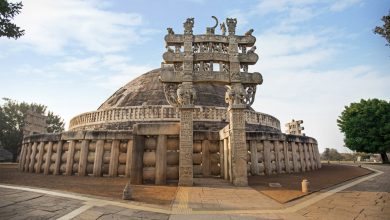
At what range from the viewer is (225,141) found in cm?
988

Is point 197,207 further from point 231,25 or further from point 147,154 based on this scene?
point 231,25

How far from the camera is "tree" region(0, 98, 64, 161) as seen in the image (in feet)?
113

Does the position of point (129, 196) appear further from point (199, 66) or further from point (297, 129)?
point (297, 129)

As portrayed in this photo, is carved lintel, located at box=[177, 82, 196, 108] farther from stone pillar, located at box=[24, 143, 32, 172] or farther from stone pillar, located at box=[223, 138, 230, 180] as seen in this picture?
stone pillar, located at box=[24, 143, 32, 172]

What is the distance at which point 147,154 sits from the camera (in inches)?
349

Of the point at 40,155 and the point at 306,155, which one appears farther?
the point at 306,155

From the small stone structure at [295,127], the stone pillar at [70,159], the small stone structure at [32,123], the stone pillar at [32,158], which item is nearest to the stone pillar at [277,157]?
the stone pillar at [70,159]

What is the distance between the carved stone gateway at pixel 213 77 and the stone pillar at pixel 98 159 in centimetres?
400

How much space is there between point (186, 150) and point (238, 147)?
1958mm

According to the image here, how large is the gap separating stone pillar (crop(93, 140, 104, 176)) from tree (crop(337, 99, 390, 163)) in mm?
29347

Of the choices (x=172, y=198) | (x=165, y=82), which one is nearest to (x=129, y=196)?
(x=172, y=198)

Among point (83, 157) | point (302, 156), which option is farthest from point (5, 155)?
point (302, 156)

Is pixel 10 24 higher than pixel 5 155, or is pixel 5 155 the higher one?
pixel 10 24

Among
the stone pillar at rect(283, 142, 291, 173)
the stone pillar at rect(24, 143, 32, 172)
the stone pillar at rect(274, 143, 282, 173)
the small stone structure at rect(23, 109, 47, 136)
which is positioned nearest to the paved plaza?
the stone pillar at rect(274, 143, 282, 173)
